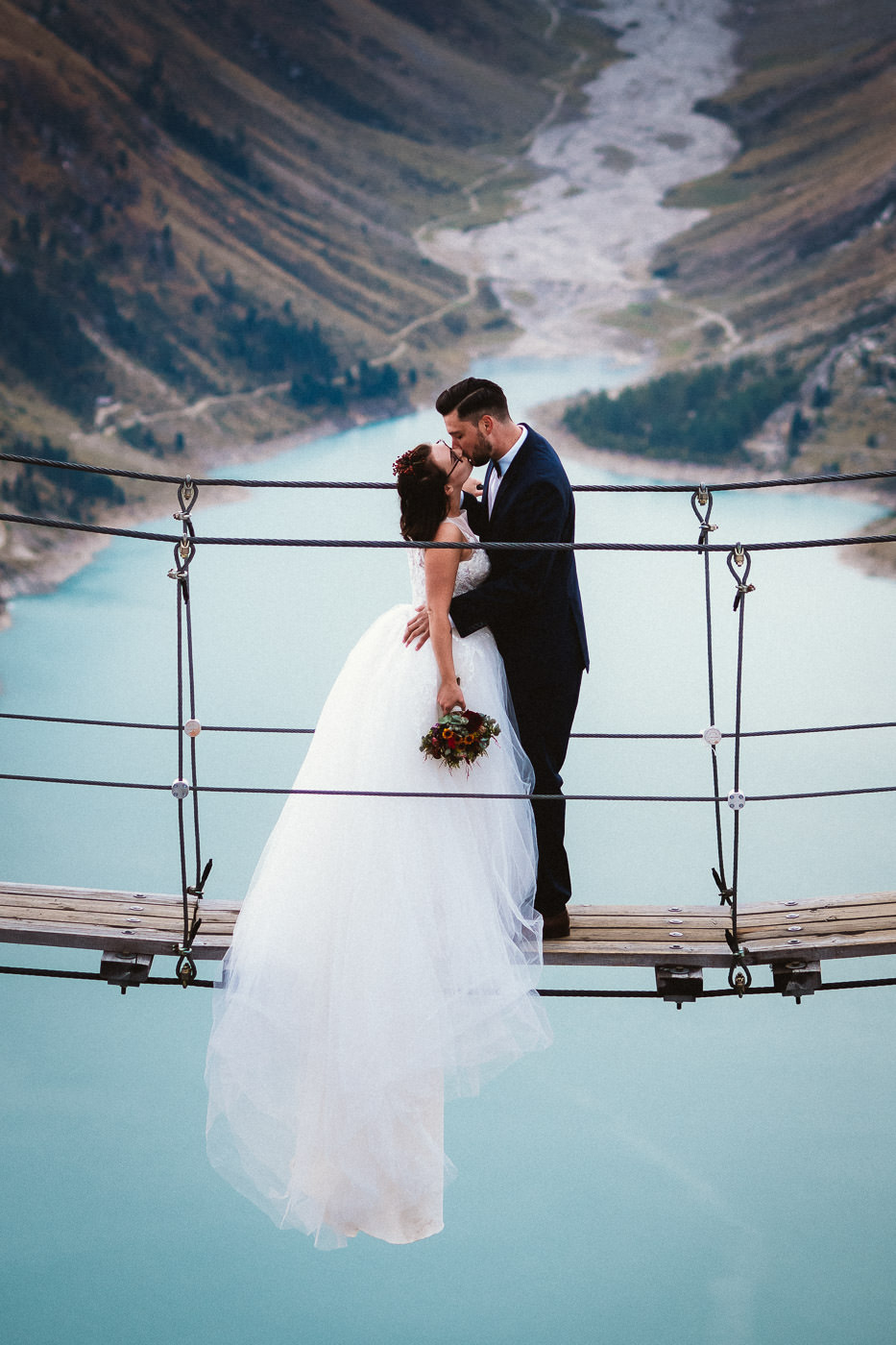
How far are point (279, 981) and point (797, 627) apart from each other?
11416mm

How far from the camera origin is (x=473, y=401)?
2463 millimetres

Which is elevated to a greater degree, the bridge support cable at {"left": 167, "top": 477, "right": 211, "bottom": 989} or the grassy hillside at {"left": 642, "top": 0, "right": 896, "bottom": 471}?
the grassy hillside at {"left": 642, "top": 0, "right": 896, "bottom": 471}

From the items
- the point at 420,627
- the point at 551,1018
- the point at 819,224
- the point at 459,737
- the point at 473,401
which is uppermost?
the point at 819,224

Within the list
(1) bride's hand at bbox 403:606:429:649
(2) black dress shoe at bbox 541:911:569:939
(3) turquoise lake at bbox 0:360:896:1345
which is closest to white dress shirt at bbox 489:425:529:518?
(1) bride's hand at bbox 403:606:429:649

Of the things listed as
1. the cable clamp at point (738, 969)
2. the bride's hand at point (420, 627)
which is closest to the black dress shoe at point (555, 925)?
the cable clamp at point (738, 969)

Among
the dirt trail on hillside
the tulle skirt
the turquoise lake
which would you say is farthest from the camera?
the dirt trail on hillside

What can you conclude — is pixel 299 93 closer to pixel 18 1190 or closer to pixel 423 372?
pixel 423 372

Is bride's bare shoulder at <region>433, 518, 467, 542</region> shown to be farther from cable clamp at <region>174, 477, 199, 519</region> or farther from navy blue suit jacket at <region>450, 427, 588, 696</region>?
cable clamp at <region>174, 477, 199, 519</region>

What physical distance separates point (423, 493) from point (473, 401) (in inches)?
7.2

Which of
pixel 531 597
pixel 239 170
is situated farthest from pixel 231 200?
pixel 531 597

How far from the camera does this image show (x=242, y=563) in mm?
13672

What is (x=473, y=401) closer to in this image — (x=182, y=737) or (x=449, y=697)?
(x=449, y=697)

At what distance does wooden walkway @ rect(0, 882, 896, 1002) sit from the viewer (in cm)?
256

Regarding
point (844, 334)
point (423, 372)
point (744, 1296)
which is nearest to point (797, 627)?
point (844, 334)
